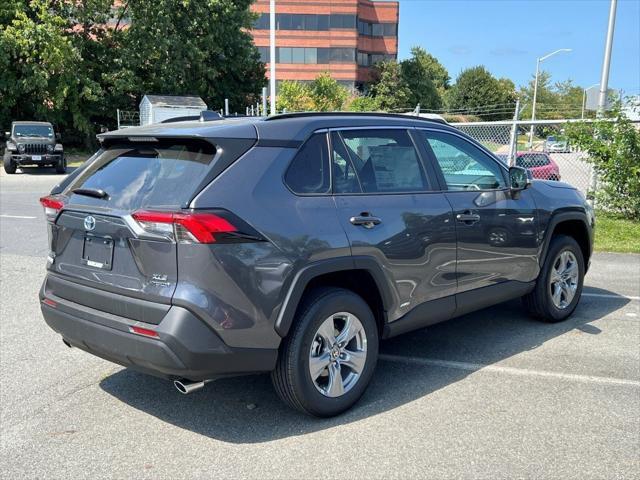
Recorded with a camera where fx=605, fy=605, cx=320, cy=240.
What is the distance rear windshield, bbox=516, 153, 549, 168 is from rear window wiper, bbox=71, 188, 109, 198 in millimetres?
13584

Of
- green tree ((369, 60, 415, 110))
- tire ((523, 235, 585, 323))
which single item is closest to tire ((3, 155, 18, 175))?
tire ((523, 235, 585, 323))

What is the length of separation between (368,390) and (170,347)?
1.60m

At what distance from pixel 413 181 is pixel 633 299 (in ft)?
12.4

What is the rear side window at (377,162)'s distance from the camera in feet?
12.9

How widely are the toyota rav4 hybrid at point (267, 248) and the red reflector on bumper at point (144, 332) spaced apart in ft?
0.04

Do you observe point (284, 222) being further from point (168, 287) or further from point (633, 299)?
point (633, 299)

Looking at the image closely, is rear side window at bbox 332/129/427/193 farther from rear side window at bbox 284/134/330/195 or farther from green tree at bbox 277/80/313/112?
green tree at bbox 277/80/313/112

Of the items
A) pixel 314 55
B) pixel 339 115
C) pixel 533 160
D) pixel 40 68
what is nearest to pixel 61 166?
pixel 40 68

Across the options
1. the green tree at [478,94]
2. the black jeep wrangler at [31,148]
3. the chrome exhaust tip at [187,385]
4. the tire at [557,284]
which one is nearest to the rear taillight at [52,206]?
the chrome exhaust tip at [187,385]

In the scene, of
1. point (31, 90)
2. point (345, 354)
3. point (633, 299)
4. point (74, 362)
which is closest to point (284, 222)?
point (345, 354)

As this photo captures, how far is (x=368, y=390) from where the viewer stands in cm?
418

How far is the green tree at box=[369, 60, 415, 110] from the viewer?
213 feet

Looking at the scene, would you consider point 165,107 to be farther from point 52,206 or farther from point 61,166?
point 52,206

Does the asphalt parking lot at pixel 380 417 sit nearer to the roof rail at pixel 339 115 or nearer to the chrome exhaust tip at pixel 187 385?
the chrome exhaust tip at pixel 187 385
